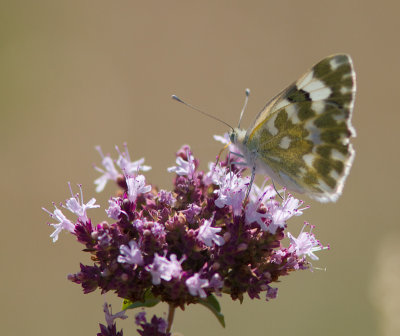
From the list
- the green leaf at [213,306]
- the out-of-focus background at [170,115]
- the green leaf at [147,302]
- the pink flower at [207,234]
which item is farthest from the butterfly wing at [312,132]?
the out-of-focus background at [170,115]

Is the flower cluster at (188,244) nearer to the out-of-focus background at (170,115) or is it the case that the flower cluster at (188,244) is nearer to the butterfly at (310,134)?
the butterfly at (310,134)

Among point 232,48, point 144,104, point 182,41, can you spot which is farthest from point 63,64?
point 232,48

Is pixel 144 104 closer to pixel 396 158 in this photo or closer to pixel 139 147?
pixel 139 147

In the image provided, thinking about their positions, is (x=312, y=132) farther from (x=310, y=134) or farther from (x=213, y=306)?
(x=213, y=306)

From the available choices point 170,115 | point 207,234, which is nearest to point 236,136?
point 207,234

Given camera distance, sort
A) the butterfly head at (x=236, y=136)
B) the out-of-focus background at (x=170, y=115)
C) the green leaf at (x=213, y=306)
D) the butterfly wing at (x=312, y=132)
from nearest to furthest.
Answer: the green leaf at (x=213, y=306) < the butterfly wing at (x=312, y=132) < the butterfly head at (x=236, y=136) < the out-of-focus background at (x=170, y=115)
